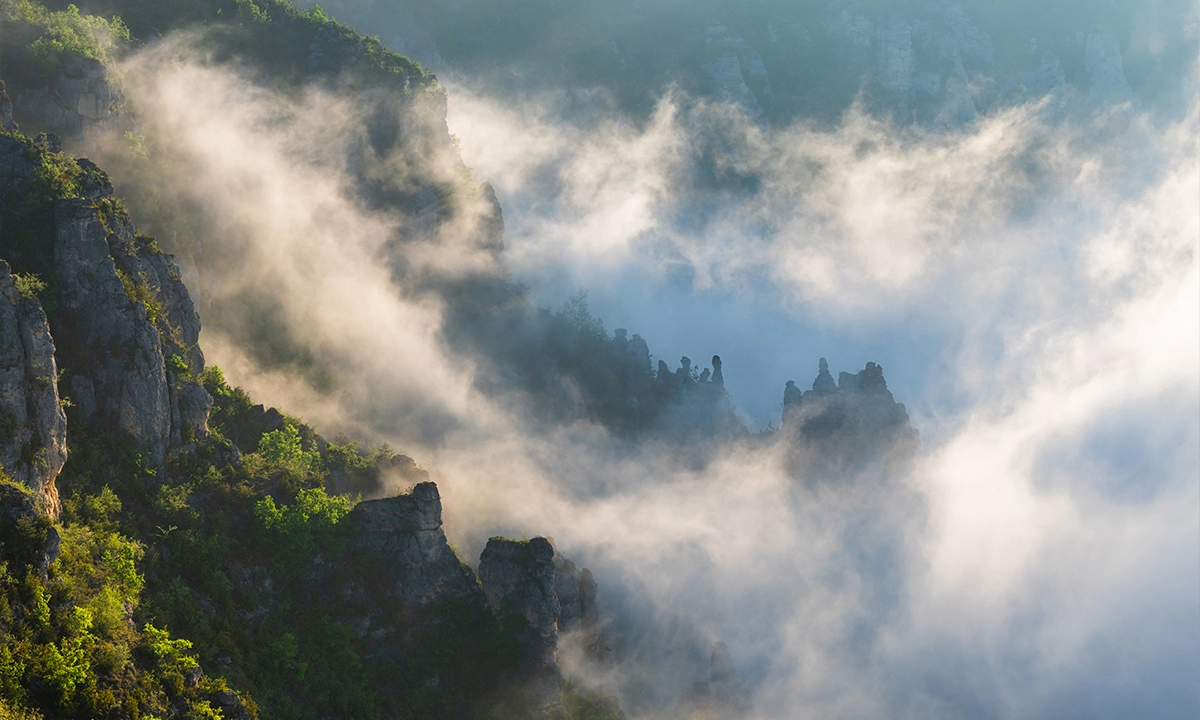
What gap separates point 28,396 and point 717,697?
94.6m

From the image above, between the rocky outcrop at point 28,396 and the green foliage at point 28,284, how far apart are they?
0.09 m

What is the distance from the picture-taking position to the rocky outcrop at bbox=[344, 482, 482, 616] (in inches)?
3391

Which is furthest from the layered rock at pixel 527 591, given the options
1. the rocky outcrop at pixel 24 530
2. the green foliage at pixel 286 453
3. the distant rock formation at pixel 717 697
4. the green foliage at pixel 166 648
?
the distant rock formation at pixel 717 697

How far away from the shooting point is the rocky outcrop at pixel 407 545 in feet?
283

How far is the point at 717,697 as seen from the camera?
134 m

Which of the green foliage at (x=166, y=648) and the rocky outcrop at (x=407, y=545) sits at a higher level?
the rocky outcrop at (x=407, y=545)

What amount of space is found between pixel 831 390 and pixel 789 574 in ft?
115

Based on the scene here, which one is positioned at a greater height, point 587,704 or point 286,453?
point 286,453

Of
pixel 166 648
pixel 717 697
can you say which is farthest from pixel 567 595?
pixel 166 648

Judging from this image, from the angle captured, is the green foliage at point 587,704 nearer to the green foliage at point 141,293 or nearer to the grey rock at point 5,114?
the green foliage at point 141,293

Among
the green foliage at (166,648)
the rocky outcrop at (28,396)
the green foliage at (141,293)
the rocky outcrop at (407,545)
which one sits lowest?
the green foliage at (166,648)

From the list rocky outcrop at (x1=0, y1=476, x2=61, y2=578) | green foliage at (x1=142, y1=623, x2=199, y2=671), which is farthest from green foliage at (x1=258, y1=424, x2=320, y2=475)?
rocky outcrop at (x1=0, y1=476, x2=61, y2=578)

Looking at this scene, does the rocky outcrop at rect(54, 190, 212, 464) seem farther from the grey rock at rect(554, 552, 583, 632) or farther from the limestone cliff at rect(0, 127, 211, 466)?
the grey rock at rect(554, 552, 583, 632)

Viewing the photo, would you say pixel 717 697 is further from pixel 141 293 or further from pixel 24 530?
pixel 24 530
